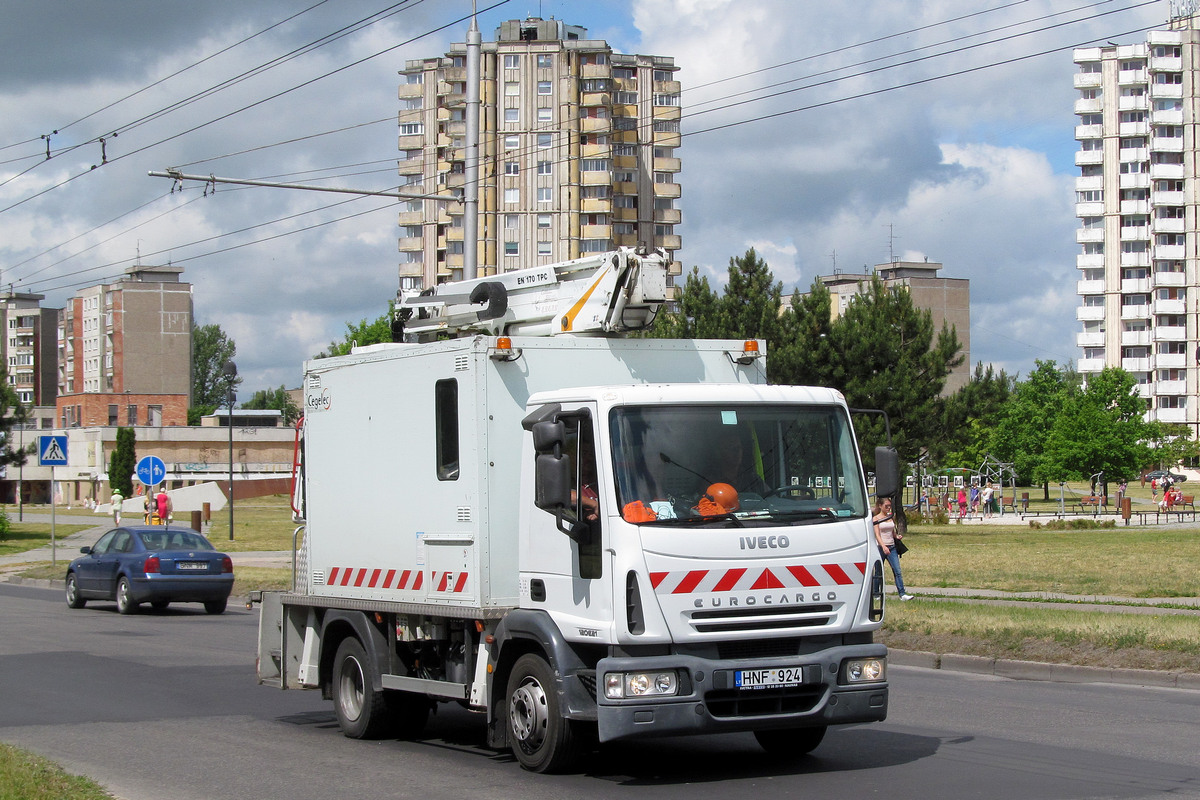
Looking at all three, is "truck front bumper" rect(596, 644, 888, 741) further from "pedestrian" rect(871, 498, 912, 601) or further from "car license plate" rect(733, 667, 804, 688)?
"pedestrian" rect(871, 498, 912, 601)

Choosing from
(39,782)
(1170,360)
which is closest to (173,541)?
(39,782)

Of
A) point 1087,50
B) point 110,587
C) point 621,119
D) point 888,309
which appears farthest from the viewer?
point 1087,50

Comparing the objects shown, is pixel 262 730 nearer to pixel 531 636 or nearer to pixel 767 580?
pixel 531 636

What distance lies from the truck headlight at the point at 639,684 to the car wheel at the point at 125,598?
1751 centimetres

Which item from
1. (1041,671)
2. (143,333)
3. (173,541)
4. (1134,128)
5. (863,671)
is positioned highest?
(1134,128)

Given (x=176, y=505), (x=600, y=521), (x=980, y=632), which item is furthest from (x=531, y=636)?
(x=176, y=505)

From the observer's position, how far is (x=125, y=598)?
23.1 meters

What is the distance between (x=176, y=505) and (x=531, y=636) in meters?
38.4

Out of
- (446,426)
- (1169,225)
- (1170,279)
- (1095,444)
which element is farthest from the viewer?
(1170,279)

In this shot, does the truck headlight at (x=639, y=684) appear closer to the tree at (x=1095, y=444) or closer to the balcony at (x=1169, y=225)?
the tree at (x=1095, y=444)

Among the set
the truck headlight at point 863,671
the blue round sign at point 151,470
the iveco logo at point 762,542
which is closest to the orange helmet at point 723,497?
the iveco logo at point 762,542

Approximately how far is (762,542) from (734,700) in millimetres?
917

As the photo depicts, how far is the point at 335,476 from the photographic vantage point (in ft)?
33.7

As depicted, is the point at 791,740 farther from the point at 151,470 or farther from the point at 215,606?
the point at 151,470
